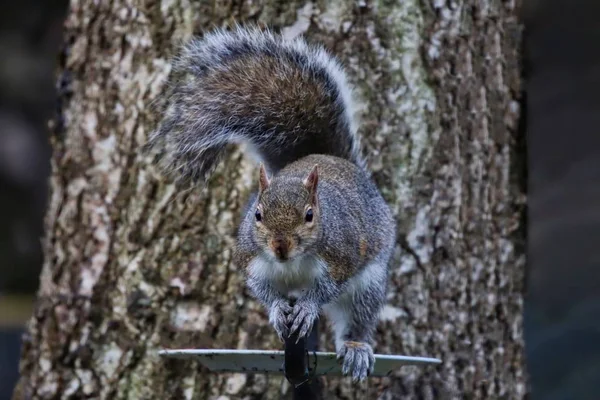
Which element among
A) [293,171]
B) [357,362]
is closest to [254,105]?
[293,171]

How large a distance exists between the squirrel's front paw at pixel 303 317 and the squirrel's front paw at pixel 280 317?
0.01 metres

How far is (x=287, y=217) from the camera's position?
142 centimetres

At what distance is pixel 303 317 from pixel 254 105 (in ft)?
1.59

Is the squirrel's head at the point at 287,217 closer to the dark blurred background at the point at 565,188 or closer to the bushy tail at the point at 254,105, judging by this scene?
the bushy tail at the point at 254,105

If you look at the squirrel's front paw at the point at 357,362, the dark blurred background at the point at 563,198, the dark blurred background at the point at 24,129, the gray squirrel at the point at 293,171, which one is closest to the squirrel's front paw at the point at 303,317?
the gray squirrel at the point at 293,171

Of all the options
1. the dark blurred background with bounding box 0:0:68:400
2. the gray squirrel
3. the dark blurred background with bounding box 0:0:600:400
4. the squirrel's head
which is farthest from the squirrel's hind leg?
the dark blurred background with bounding box 0:0:68:400

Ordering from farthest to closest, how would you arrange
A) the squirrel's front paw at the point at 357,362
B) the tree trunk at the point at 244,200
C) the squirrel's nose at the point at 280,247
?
the tree trunk at the point at 244,200 < the squirrel's front paw at the point at 357,362 < the squirrel's nose at the point at 280,247

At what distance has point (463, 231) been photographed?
2.28 metres

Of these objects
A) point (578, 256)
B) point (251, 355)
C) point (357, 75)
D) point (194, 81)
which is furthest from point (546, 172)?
point (251, 355)

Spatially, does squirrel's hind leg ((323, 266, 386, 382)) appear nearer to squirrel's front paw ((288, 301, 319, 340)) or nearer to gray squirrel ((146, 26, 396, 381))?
gray squirrel ((146, 26, 396, 381))

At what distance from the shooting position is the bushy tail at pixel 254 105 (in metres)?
1.78

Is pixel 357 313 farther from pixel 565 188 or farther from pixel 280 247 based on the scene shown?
pixel 565 188

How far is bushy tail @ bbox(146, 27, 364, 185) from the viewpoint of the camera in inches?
70.0

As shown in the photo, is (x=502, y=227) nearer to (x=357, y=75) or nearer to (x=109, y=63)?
(x=357, y=75)
